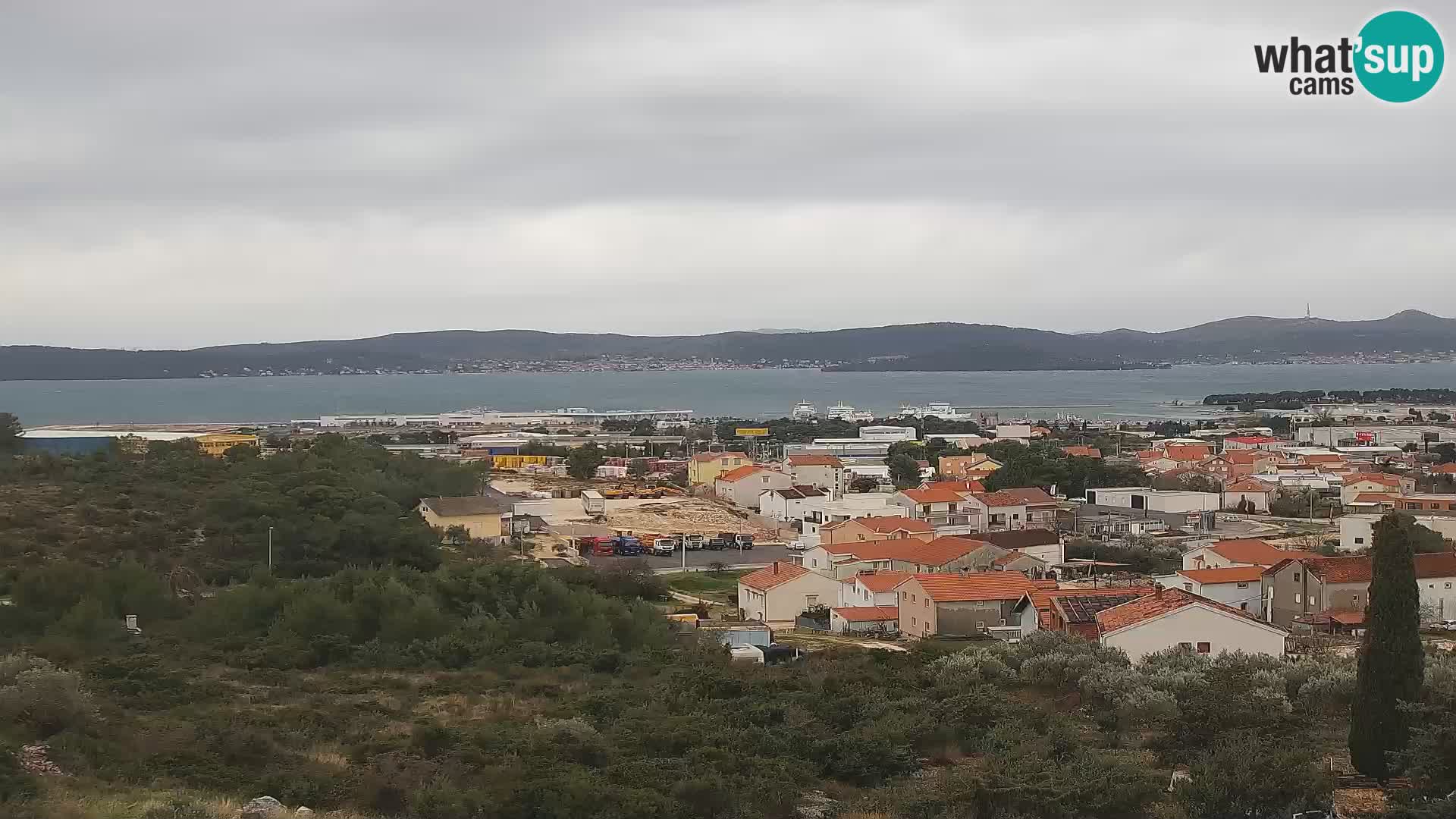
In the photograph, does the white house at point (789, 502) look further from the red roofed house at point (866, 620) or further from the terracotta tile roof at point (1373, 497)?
the terracotta tile roof at point (1373, 497)

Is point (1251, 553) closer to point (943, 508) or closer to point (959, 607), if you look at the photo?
point (959, 607)

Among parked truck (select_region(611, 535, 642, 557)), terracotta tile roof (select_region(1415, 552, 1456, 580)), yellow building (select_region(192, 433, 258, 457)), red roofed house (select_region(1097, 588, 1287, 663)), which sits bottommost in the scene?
parked truck (select_region(611, 535, 642, 557))

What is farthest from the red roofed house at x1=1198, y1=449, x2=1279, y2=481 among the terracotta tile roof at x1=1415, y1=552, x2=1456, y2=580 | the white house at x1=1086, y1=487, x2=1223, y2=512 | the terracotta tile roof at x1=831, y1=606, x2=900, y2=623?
the terracotta tile roof at x1=831, y1=606, x2=900, y2=623

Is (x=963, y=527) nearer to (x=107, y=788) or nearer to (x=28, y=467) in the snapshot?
(x=28, y=467)

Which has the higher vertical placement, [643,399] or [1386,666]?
[1386,666]

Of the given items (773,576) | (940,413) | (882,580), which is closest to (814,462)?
(773,576)

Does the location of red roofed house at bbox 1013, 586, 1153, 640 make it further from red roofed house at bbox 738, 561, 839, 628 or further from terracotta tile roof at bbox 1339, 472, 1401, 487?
terracotta tile roof at bbox 1339, 472, 1401, 487

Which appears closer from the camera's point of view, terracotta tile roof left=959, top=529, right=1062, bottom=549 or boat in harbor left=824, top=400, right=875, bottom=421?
terracotta tile roof left=959, top=529, right=1062, bottom=549
